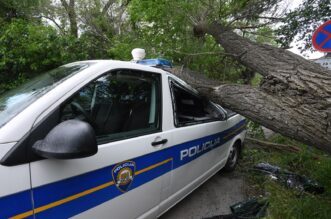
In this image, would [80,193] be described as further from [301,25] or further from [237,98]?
[301,25]

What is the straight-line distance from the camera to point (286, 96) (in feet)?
9.21

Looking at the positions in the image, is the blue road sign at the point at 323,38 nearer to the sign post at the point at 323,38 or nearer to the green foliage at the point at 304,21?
the sign post at the point at 323,38

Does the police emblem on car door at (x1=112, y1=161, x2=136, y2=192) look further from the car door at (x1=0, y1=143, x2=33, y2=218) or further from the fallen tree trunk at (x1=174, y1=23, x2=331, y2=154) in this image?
the fallen tree trunk at (x1=174, y1=23, x2=331, y2=154)

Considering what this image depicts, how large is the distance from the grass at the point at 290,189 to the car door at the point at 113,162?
1459mm

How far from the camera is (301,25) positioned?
6348 mm

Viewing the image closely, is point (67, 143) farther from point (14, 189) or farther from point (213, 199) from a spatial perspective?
point (213, 199)

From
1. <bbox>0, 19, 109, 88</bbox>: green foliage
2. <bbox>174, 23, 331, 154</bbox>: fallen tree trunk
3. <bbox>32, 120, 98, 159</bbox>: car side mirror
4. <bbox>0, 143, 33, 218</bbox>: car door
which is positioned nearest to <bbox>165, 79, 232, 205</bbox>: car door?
<bbox>174, 23, 331, 154</bbox>: fallen tree trunk

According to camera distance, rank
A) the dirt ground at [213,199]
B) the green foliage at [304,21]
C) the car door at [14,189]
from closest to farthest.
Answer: the car door at [14,189] < the dirt ground at [213,199] < the green foliage at [304,21]

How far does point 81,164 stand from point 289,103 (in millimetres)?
2245

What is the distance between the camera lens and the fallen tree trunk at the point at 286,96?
2.46 m

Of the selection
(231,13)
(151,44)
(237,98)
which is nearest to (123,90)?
(237,98)

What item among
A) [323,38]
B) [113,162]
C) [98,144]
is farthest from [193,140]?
[323,38]

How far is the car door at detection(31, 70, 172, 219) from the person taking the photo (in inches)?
57.3

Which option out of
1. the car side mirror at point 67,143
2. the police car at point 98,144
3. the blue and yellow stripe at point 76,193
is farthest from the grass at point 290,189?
the car side mirror at point 67,143
